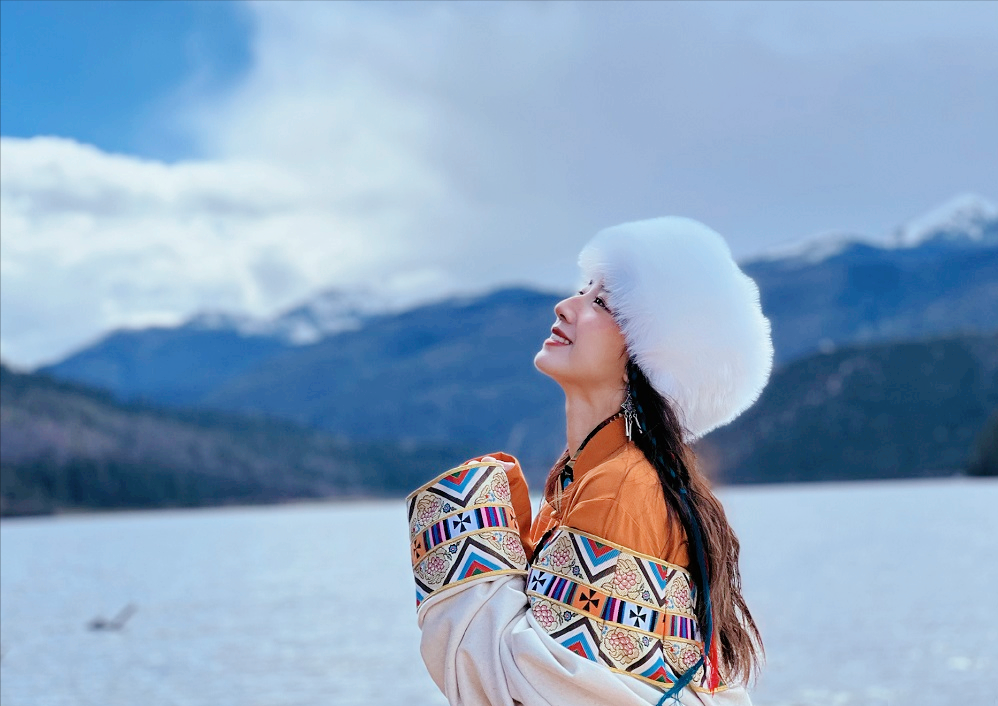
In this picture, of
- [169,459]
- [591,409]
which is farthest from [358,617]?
[169,459]

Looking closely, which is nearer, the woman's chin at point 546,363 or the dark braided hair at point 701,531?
the dark braided hair at point 701,531

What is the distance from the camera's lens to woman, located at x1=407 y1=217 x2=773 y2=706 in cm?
233

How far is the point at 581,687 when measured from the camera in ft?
→ 7.48

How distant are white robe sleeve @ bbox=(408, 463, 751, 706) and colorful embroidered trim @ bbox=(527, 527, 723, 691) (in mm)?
15

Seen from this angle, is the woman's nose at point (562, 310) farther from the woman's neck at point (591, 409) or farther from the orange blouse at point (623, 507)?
the orange blouse at point (623, 507)

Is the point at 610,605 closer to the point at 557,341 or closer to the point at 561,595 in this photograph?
the point at 561,595

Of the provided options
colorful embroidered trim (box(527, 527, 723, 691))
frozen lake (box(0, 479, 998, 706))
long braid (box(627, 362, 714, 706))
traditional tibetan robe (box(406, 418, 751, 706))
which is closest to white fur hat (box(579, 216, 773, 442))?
long braid (box(627, 362, 714, 706))

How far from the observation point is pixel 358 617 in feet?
135

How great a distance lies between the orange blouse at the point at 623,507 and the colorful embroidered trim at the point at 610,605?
0.03 metres

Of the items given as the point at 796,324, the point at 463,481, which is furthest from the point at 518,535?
the point at 796,324

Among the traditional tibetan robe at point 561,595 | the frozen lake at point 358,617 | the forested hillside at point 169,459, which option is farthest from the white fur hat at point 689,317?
the forested hillside at point 169,459

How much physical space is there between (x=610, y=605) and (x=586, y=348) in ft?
1.84

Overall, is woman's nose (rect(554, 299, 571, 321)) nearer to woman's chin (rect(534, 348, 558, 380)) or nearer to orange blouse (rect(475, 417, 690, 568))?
woman's chin (rect(534, 348, 558, 380))

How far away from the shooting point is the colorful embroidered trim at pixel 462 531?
94.0 inches
